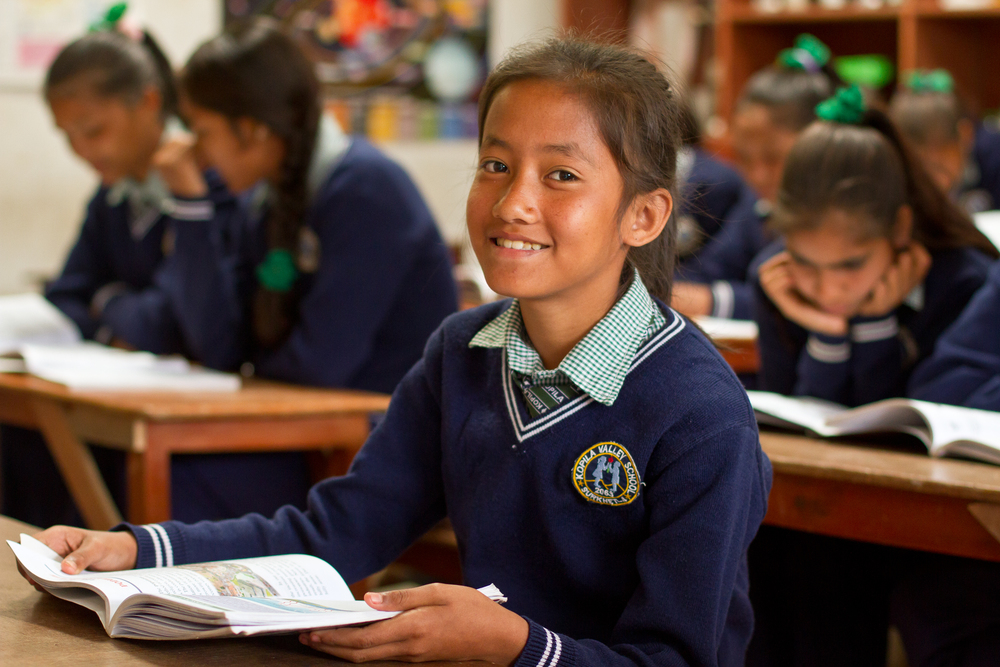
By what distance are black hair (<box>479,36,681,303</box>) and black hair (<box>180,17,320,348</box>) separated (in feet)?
3.64

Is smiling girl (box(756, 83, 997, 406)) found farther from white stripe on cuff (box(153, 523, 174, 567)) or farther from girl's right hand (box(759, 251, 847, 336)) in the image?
white stripe on cuff (box(153, 523, 174, 567))

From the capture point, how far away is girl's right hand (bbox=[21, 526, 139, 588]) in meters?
1.03

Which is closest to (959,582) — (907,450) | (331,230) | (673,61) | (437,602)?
(907,450)

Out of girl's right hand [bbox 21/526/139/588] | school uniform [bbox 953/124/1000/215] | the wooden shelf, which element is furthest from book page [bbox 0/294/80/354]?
the wooden shelf

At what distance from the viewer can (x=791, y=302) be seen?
2.01 meters

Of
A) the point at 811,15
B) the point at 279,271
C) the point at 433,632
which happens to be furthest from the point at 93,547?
the point at 811,15

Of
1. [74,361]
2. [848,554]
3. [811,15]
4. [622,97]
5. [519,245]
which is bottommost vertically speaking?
[848,554]

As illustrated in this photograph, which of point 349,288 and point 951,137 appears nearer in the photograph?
point 349,288

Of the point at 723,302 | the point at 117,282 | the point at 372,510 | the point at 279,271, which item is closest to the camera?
the point at 372,510

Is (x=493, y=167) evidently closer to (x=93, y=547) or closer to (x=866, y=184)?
(x=93, y=547)

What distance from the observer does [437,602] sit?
34.2 inches

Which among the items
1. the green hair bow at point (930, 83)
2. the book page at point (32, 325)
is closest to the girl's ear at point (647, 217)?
the book page at point (32, 325)

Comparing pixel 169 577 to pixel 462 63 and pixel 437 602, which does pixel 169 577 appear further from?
pixel 462 63

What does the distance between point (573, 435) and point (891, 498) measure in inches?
19.2
